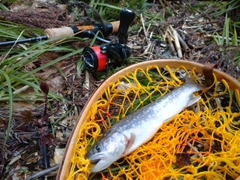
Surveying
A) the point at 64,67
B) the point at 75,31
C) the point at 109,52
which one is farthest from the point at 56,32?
the point at 109,52

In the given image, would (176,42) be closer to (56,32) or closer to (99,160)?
(56,32)

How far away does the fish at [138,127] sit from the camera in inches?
73.0

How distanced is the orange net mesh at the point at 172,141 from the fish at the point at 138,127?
55 mm

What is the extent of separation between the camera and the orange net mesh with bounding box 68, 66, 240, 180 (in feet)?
6.34

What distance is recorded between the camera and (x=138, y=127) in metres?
2.11

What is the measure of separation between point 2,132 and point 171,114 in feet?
3.94

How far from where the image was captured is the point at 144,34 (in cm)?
346

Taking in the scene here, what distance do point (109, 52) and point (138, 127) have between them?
2.78 feet

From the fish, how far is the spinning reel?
62 centimetres

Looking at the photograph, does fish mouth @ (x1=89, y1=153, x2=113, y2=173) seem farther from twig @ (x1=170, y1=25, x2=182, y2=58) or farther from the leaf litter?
twig @ (x1=170, y1=25, x2=182, y2=58)

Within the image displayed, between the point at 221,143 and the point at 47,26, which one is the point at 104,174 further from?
the point at 47,26

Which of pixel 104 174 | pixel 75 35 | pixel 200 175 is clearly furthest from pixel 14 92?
pixel 200 175

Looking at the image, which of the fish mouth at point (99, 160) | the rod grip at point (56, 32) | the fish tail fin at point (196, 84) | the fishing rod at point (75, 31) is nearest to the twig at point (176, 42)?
the fishing rod at point (75, 31)

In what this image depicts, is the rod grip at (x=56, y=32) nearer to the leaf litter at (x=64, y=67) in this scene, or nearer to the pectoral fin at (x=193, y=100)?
the leaf litter at (x=64, y=67)
